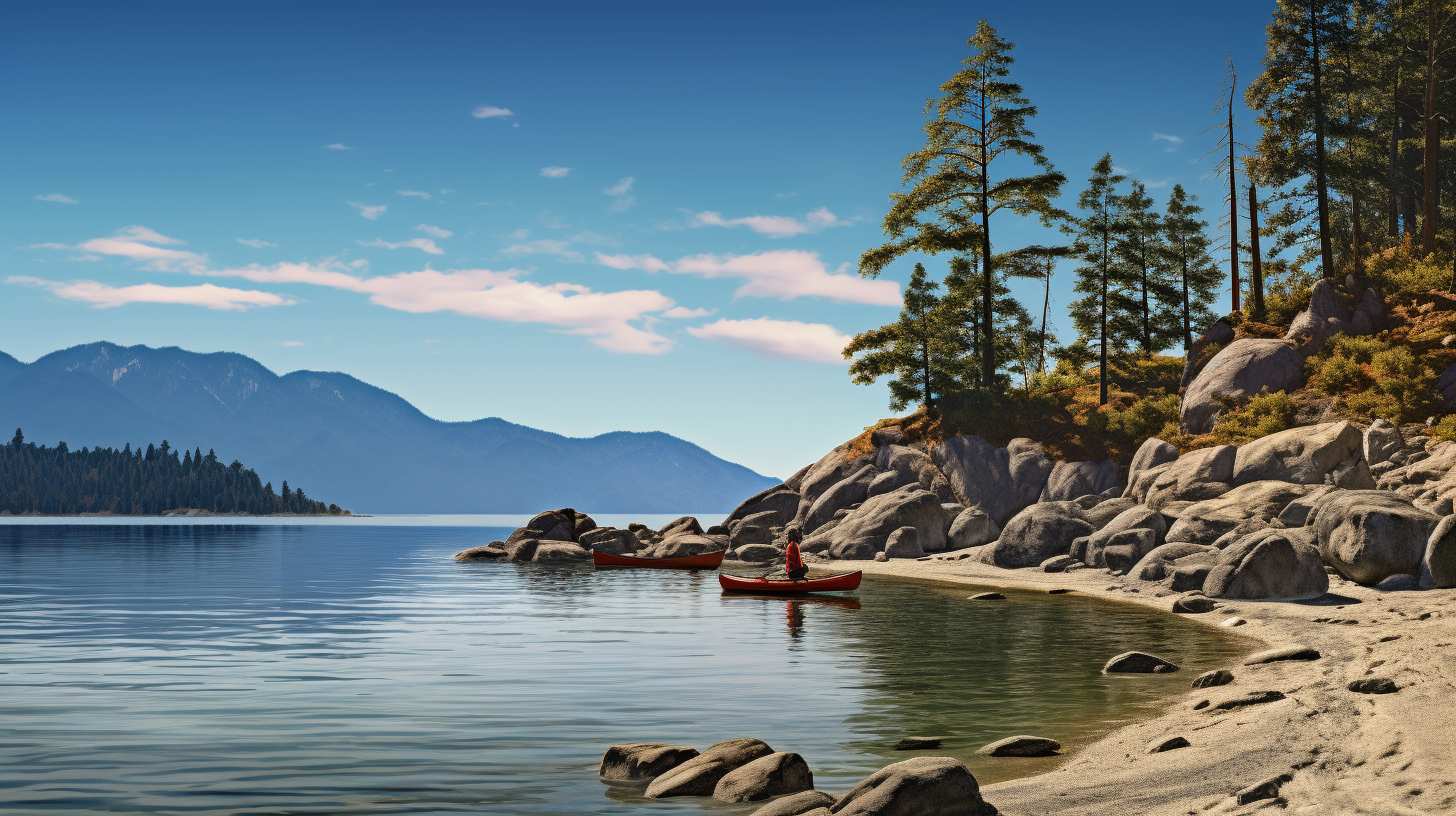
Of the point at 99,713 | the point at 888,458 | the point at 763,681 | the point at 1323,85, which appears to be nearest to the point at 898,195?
the point at 888,458

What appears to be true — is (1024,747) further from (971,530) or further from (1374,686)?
(971,530)

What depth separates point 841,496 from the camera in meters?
55.2

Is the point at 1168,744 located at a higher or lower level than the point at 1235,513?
lower

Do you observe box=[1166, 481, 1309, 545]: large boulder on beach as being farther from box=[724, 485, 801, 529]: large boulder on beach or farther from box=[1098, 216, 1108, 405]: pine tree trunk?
box=[724, 485, 801, 529]: large boulder on beach

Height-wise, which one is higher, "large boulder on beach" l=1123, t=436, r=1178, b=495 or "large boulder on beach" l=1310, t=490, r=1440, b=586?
"large boulder on beach" l=1123, t=436, r=1178, b=495

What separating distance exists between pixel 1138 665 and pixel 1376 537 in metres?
11.5

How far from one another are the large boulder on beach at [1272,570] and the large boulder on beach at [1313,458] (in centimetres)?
834

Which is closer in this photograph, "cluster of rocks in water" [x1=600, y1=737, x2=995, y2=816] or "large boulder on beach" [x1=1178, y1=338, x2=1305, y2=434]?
"cluster of rocks in water" [x1=600, y1=737, x2=995, y2=816]

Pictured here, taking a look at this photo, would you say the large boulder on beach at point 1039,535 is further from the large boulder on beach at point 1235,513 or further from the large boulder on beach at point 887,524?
the large boulder on beach at point 887,524

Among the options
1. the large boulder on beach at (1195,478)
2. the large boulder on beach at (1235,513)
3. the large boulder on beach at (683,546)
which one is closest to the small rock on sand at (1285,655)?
the large boulder on beach at (1235,513)

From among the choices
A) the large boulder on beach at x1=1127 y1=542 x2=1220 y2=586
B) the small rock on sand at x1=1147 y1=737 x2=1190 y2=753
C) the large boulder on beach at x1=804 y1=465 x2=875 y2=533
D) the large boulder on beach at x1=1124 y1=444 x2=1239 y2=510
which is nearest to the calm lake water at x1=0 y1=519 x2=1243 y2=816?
the small rock on sand at x1=1147 y1=737 x2=1190 y2=753

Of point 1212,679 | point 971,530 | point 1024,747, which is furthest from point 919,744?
point 971,530

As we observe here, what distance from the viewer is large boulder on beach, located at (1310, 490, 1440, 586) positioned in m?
23.9

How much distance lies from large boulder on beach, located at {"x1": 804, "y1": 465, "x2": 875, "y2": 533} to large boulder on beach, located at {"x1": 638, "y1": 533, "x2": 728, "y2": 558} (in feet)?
20.4
